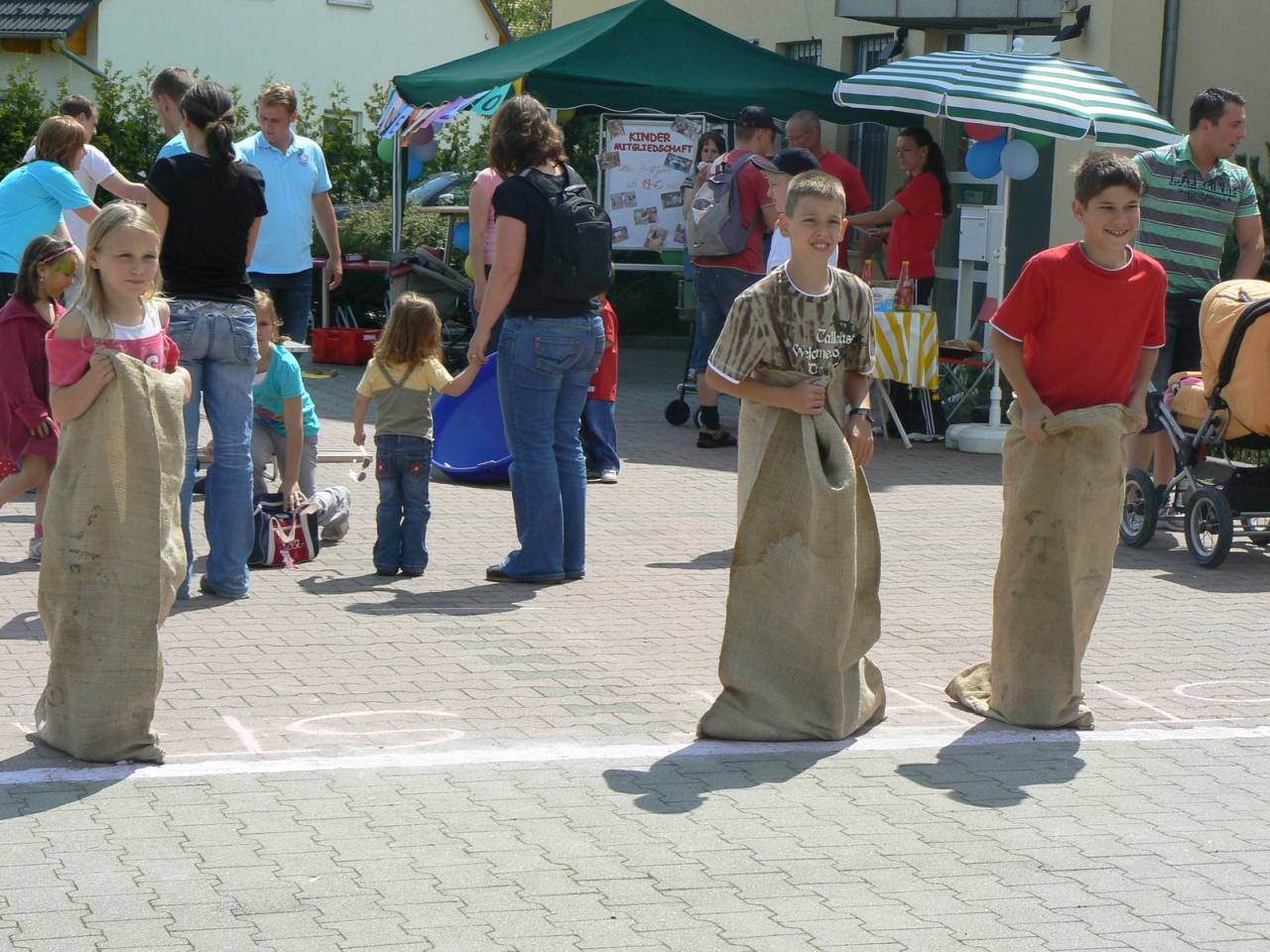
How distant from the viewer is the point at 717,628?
25.4 ft

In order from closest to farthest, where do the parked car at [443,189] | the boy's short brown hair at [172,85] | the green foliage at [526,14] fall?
the boy's short brown hair at [172,85] < the parked car at [443,189] < the green foliage at [526,14]

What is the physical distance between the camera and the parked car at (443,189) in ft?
71.5

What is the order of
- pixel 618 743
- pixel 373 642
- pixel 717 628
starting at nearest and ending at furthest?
pixel 618 743, pixel 373 642, pixel 717 628

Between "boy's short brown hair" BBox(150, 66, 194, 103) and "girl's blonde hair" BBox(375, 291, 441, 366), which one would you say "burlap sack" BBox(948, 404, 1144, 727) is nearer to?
"girl's blonde hair" BBox(375, 291, 441, 366)

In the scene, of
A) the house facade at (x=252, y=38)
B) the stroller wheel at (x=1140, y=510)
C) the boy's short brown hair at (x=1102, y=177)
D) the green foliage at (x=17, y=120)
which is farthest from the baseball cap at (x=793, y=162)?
the house facade at (x=252, y=38)

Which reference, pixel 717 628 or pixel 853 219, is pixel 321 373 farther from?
pixel 717 628

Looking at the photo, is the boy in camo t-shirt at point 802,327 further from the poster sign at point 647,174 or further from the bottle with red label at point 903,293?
the poster sign at point 647,174

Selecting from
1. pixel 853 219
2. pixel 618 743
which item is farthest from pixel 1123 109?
pixel 618 743

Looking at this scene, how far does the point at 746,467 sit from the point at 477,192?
4.71m

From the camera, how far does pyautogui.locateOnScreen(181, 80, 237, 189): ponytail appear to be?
7.78m

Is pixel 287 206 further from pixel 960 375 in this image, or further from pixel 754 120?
pixel 960 375

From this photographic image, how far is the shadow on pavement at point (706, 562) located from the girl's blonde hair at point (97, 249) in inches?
148

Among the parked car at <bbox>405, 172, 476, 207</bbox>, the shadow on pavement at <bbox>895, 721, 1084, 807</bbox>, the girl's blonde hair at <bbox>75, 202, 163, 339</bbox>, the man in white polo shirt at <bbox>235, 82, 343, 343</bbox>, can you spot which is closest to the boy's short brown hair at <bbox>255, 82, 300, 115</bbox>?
the man in white polo shirt at <bbox>235, 82, 343, 343</bbox>

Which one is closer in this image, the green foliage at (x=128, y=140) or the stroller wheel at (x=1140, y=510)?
the stroller wheel at (x=1140, y=510)
